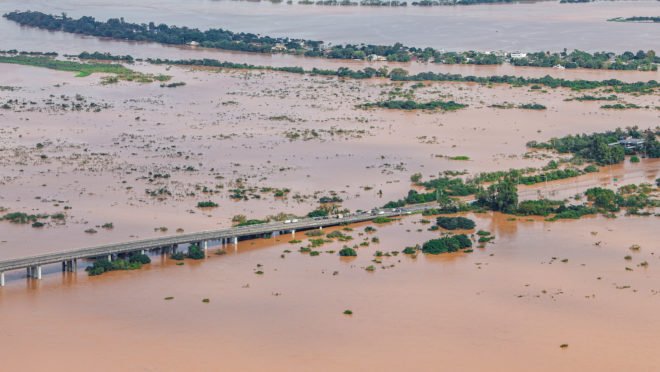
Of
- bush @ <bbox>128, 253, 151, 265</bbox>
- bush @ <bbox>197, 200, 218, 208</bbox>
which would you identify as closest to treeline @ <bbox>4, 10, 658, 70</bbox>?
bush @ <bbox>197, 200, 218, 208</bbox>

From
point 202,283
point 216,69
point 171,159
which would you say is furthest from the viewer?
point 216,69

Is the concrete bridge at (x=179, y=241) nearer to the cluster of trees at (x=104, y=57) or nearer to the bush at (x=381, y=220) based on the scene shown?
the bush at (x=381, y=220)

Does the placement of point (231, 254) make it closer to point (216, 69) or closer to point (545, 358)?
point (545, 358)

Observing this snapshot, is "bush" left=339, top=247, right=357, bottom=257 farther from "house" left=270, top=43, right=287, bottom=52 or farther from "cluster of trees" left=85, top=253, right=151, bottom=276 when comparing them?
"house" left=270, top=43, right=287, bottom=52

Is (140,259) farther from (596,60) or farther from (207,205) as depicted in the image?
(596,60)

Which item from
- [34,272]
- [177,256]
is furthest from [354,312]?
[34,272]

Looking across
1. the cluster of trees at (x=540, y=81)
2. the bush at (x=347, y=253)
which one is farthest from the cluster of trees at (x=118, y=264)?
the cluster of trees at (x=540, y=81)

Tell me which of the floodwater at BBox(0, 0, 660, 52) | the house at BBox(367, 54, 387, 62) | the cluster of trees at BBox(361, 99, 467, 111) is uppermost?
the floodwater at BBox(0, 0, 660, 52)

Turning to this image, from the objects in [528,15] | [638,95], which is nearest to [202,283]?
[638,95]
